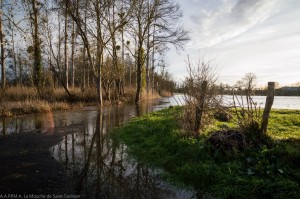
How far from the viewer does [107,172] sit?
527cm

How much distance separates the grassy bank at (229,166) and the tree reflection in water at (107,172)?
42 cm

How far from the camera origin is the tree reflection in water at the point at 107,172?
4309 millimetres

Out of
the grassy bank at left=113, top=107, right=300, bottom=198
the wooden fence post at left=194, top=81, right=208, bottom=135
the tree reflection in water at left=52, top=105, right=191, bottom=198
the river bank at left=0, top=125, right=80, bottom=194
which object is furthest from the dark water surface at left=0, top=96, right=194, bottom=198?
the wooden fence post at left=194, top=81, right=208, bottom=135

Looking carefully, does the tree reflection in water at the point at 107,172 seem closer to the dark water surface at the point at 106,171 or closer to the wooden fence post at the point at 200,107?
the dark water surface at the point at 106,171

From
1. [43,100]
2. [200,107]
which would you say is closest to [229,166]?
[200,107]

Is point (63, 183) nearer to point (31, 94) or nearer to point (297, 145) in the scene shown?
point (297, 145)

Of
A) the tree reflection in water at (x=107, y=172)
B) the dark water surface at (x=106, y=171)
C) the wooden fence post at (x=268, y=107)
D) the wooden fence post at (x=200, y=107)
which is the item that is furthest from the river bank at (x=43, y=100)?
the wooden fence post at (x=268, y=107)

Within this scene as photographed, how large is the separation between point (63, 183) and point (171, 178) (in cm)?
228

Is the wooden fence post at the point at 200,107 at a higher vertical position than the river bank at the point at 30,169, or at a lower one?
higher

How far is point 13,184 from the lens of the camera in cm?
436

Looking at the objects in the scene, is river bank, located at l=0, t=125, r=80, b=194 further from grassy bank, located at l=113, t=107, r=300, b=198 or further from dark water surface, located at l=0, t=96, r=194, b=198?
grassy bank, located at l=113, t=107, r=300, b=198

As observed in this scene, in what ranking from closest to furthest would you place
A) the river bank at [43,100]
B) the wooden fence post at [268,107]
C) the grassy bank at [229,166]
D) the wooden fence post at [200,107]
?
the grassy bank at [229,166] < the wooden fence post at [268,107] < the wooden fence post at [200,107] < the river bank at [43,100]

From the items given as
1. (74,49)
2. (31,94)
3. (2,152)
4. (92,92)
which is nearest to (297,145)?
(2,152)

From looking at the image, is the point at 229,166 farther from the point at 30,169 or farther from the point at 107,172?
the point at 30,169
